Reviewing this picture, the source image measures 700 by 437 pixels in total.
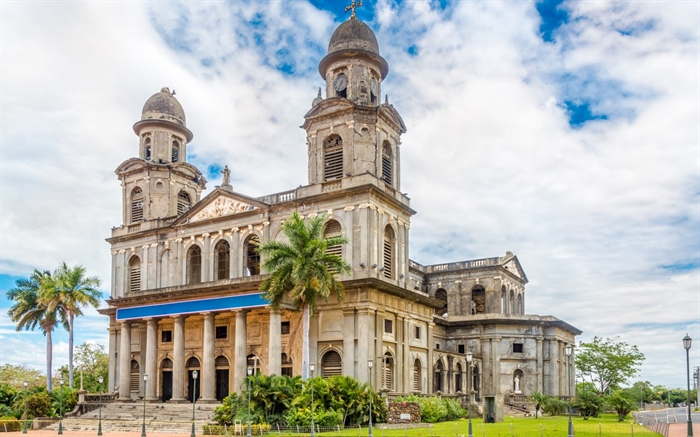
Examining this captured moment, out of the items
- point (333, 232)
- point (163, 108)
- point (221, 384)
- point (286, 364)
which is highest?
point (163, 108)

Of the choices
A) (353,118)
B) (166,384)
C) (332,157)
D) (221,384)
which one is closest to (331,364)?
(221,384)

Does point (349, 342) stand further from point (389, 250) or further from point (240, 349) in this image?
point (389, 250)

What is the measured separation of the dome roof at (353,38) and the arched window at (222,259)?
584 inches

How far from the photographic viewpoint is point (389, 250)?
145 feet

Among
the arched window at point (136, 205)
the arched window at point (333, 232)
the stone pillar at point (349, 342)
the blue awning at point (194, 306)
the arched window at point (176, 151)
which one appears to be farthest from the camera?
the arched window at point (176, 151)

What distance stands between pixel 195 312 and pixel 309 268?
11232mm

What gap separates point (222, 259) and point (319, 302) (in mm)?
12026

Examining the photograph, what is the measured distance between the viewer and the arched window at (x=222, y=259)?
47.5 meters

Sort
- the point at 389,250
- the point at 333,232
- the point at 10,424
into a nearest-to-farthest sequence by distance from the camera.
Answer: the point at 10,424, the point at 333,232, the point at 389,250

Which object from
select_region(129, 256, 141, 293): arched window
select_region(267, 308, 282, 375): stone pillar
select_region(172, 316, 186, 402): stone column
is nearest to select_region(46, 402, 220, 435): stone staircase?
select_region(172, 316, 186, 402): stone column

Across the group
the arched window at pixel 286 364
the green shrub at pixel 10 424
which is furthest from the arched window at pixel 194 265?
the green shrub at pixel 10 424

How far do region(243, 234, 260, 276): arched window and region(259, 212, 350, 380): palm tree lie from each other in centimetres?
747

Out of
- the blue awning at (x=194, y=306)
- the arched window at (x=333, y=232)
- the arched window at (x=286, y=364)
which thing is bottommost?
the arched window at (x=286, y=364)

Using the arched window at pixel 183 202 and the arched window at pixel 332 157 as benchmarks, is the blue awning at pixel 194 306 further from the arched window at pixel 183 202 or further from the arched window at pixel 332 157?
the arched window at pixel 183 202
